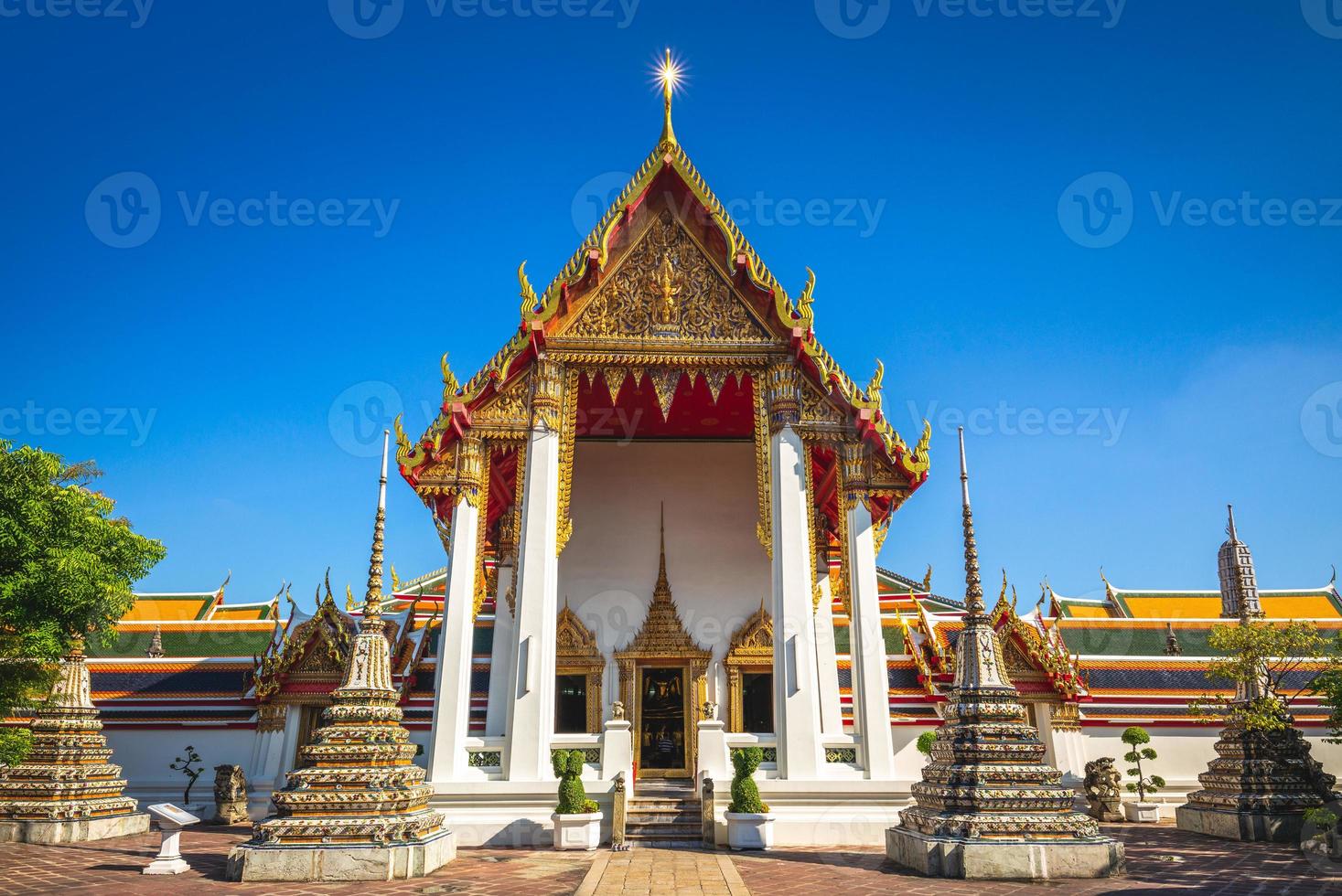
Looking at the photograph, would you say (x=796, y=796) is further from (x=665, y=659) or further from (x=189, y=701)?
(x=189, y=701)

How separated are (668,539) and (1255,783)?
27.9 feet

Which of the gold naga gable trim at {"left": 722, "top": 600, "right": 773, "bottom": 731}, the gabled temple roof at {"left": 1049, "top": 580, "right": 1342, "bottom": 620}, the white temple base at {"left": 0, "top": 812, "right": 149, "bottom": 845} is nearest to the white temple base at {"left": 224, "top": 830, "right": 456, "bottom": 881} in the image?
the white temple base at {"left": 0, "top": 812, "right": 149, "bottom": 845}

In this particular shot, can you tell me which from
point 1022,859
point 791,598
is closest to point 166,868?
point 791,598

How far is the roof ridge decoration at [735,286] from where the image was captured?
450 inches

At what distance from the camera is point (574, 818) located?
9539 millimetres

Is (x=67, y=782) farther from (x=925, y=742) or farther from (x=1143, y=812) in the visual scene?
(x=1143, y=812)

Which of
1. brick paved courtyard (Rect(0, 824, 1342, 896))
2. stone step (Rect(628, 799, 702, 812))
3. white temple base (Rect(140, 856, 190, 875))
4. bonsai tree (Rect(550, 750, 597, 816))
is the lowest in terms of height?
brick paved courtyard (Rect(0, 824, 1342, 896))

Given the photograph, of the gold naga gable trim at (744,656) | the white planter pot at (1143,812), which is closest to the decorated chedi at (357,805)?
the gold naga gable trim at (744,656)

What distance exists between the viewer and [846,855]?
9.05 metres

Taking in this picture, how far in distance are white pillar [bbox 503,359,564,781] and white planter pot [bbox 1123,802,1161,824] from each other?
8737mm

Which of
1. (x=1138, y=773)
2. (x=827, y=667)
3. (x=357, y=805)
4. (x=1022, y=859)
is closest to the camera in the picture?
(x=1022, y=859)

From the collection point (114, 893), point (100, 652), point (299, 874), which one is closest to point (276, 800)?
point (299, 874)

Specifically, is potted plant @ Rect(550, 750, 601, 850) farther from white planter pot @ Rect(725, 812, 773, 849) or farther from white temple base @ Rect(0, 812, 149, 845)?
white temple base @ Rect(0, 812, 149, 845)

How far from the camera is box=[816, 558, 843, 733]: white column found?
12.8 meters
